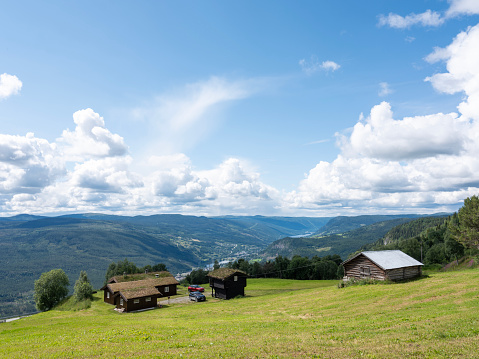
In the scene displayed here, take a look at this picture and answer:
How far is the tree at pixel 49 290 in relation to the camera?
87.9m

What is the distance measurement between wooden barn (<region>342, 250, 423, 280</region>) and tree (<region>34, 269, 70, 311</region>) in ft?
297

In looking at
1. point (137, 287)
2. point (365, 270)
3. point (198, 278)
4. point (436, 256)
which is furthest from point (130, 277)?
point (436, 256)

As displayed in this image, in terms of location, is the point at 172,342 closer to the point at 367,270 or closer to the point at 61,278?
the point at 367,270

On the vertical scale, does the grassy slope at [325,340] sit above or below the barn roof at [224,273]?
above

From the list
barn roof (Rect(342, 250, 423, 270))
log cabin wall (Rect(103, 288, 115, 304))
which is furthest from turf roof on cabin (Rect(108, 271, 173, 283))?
barn roof (Rect(342, 250, 423, 270))

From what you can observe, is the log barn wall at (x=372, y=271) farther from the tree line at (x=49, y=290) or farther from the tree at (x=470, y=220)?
the tree line at (x=49, y=290)

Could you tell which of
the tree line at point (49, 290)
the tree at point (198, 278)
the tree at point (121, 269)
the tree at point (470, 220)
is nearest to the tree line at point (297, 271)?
the tree at point (198, 278)

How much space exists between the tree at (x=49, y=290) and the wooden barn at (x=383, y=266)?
90.6m

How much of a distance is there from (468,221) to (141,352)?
9351 centimetres

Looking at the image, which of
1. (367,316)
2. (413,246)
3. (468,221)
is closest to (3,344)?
(367,316)

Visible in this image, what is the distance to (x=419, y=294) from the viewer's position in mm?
32281

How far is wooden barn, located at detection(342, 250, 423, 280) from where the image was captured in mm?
47906

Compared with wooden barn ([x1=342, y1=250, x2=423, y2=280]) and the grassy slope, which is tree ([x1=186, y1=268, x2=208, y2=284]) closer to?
wooden barn ([x1=342, y1=250, x2=423, y2=280])

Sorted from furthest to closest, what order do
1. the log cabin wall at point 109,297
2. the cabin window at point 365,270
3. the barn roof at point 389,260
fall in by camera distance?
1. the log cabin wall at point 109,297
2. the cabin window at point 365,270
3. the barn roof at point 389,260
